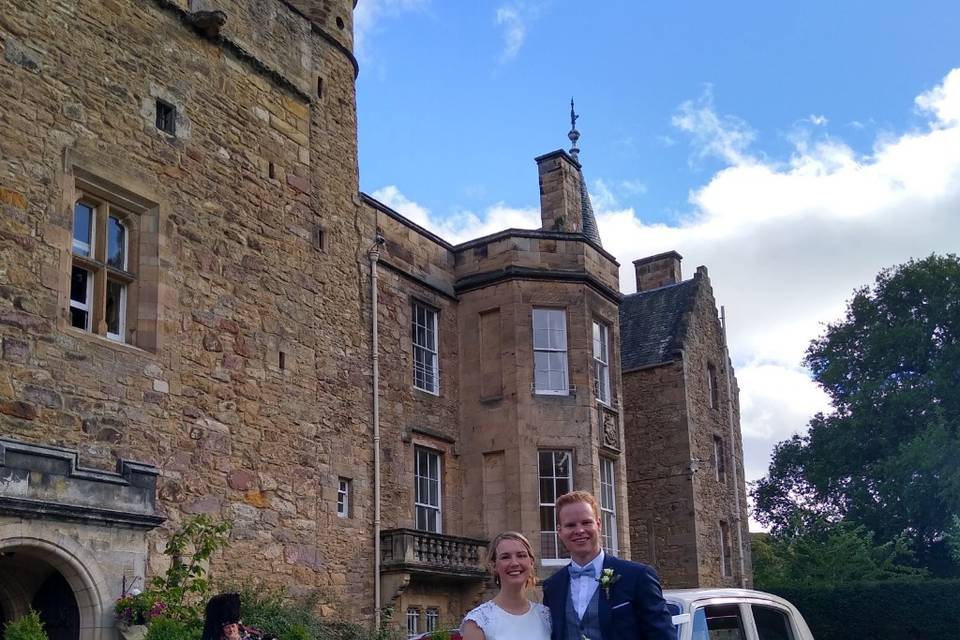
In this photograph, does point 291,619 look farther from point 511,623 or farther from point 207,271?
point 511,623

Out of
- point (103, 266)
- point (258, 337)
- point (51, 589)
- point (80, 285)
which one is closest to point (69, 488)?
point (51, 589)

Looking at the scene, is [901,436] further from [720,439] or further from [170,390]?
[170,390]

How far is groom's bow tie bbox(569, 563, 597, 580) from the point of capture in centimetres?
539

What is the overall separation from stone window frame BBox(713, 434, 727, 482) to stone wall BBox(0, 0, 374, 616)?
13.9 m

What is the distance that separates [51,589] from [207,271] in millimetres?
4901

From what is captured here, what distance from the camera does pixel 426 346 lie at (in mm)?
22531

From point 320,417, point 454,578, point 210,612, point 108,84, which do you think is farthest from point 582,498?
point 454,578

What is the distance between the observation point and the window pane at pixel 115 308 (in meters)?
14.7

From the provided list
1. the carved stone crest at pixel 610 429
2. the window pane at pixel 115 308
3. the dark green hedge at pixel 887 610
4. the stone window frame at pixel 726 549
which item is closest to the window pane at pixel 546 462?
the carved stone crest at pixel 610 429

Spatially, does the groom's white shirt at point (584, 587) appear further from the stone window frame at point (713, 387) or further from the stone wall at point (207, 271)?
the stone window frame at point (713, 387)

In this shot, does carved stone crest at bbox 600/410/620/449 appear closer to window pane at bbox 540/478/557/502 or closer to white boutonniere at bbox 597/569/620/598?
window pane at bbox 540/478/557/502

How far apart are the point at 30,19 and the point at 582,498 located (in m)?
11.4

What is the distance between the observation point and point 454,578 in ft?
68.8

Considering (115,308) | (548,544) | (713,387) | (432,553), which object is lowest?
(432,553)
